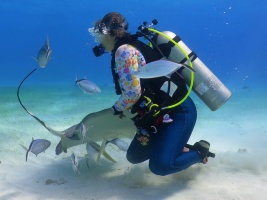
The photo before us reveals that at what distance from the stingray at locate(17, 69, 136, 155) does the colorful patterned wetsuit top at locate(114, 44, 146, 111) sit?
0.57 meters

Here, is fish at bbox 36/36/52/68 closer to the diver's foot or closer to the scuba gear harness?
the scuba gear harness

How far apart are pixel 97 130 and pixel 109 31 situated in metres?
1.68

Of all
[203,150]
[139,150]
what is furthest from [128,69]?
[203,150]

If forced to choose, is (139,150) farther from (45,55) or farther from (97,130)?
(45,55)

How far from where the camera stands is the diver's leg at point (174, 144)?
4301mm

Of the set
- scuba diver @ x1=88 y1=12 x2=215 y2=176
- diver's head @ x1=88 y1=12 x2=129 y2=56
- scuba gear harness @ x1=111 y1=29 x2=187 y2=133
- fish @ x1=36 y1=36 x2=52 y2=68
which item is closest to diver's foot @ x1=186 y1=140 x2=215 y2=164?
scuba diver @ x1=88 y1=12 x2=215 y2=176

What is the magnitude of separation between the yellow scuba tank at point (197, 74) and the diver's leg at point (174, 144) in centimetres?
33

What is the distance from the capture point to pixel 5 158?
5.44 meters

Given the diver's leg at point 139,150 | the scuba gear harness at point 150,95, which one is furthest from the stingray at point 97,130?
the scuba gear harness at point 150,95

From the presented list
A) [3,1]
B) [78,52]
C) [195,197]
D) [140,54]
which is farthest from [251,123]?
[78,52]

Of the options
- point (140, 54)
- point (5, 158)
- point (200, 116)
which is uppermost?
point (140, 54)

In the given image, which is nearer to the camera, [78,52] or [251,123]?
[251,123]

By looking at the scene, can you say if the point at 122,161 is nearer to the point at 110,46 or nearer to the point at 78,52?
the point at 110,46

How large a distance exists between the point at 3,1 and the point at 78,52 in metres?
146
